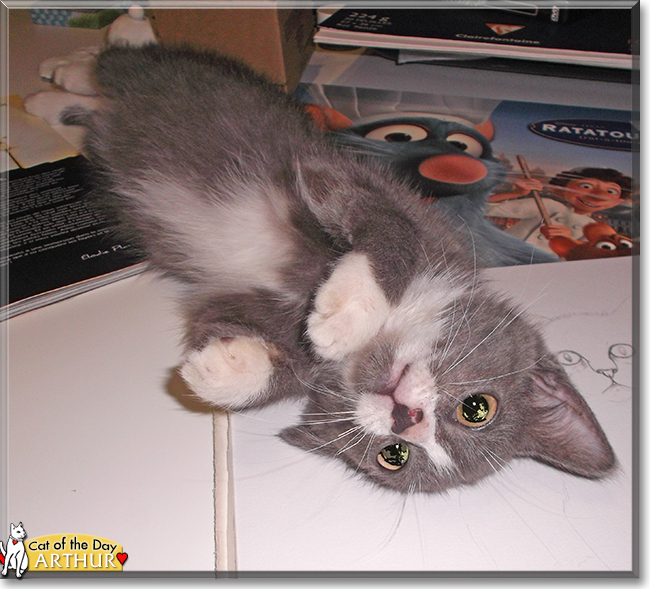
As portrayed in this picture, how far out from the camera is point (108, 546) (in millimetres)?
855

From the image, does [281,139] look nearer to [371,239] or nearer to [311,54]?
[371,239]

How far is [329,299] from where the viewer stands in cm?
94

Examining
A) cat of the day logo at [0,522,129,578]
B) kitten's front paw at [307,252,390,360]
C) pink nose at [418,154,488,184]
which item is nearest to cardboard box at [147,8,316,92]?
pink nose at [418,154,488,184]

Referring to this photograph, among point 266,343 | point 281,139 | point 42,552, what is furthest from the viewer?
point 281,139

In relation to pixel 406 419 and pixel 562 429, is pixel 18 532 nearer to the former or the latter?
pixel 406 419

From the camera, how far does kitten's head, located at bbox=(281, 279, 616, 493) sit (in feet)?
3.19

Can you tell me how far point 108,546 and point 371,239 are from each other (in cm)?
68

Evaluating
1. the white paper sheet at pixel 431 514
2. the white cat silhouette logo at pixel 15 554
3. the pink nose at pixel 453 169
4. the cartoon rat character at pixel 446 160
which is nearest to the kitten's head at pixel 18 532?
the white cat silhouette logo at pixel 15 554

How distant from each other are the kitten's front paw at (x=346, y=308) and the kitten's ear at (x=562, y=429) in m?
0.36

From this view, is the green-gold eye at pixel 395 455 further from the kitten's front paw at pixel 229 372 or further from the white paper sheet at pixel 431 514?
the kitten's front paw at pixel 229 372

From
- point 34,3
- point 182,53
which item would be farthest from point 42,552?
point 34,3

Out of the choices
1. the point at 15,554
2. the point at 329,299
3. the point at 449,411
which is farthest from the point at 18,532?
the point at 449,411

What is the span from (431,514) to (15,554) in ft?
2.26

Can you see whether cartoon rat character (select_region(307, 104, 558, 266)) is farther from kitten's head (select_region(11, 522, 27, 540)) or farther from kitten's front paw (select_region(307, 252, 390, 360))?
kitten's head (select_region(11, 522, 27, 540))
